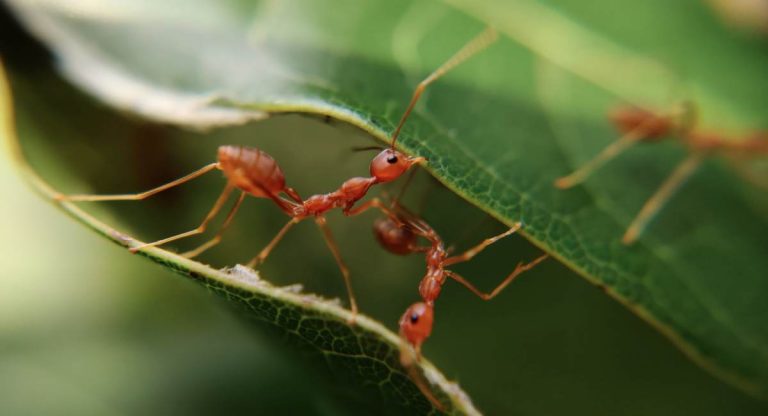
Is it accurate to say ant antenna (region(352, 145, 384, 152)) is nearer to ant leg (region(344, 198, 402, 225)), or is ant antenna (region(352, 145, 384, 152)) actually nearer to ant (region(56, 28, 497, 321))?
ant (region(56, 28, 497, 321))

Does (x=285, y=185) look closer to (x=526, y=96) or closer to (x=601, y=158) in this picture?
(x=526, y=96)

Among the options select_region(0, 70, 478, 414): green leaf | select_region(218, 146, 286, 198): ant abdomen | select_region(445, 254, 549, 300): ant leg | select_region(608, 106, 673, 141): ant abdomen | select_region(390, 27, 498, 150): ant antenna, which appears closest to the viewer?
select_region(0, 70, 478, 414): green leaf

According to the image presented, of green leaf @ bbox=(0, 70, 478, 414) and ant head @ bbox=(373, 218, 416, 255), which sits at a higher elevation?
ant head @ bbox=(373, 218, 416, 255)

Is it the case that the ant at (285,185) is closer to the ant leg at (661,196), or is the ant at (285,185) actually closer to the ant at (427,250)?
the ant at (427,250)

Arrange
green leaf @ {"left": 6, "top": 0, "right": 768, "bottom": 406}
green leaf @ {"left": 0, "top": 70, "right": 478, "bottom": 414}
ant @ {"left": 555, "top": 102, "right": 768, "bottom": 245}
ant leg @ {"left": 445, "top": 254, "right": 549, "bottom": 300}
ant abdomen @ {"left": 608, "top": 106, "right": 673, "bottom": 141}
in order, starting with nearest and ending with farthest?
green leaf @ {"left": 0, "top": 70, "right": 478, "bottom": 414} < green leaf @ {"left": 6, "top": 0, "right": 768, "bottom": 406} < ant leg @ {"left": 445, "top": 254, "right": 549, "bottom": 300} < ant @ {"left": 555, "top": 102, "right": 768, "bottom": 245} < ant abdomen @ {"left": 608, "top": 106, "right": 673, "bottom": 141}

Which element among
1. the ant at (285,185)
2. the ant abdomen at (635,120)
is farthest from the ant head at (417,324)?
the ant abdomen at (635,120)

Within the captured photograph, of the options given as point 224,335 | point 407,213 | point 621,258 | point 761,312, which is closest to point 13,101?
point 224,335

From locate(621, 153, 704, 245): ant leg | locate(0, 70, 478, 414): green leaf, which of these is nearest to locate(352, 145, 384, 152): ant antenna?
locate(0, 70, 478, 414): green leaf
